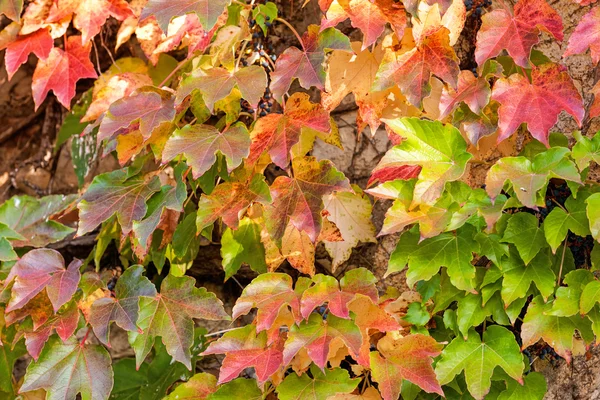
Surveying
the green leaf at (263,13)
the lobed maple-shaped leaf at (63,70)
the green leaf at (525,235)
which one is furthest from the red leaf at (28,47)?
the green leaf at (525,235)

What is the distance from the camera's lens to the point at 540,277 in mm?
1297

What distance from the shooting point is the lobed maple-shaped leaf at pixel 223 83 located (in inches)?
51.8

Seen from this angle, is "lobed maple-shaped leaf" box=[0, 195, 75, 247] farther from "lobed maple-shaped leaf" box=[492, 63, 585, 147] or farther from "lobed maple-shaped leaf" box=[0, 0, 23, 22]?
"lobed maple-shaped leaf" box=[492, 63, 585, 147]

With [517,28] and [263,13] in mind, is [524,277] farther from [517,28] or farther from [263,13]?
[263,13]

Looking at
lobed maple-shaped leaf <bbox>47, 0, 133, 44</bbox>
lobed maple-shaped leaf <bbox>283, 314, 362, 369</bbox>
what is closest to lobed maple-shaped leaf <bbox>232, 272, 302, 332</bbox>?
lobed maple-shaped leaf <bbox>283, 314, 362, 369</bbox>

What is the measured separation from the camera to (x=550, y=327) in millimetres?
1298

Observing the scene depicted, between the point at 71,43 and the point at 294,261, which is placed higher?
the point at 71,43

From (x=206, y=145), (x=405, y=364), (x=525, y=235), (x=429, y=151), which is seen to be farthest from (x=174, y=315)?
(x=525, y=235)

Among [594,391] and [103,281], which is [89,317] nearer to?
[103,281]

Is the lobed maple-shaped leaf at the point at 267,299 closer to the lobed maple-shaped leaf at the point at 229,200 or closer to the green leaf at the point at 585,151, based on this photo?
the lobed maple-shaped leaf at the point at 229,200

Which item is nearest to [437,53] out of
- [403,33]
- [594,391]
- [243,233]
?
[403,33]

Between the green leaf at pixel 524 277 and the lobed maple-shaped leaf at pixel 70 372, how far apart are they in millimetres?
778

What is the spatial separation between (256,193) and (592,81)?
727 mm

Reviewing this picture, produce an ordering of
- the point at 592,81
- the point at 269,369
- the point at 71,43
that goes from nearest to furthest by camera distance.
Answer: the point at 269,369 < the point at 592,81 < the point at 71,43
